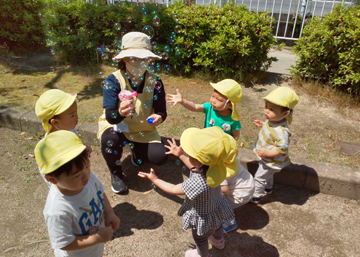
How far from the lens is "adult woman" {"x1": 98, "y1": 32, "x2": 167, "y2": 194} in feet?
9.56

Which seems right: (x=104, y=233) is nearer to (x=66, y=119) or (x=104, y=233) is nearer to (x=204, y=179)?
(x=204, y=179)

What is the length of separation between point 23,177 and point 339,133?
4.63m

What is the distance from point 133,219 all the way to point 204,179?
1.30 meters

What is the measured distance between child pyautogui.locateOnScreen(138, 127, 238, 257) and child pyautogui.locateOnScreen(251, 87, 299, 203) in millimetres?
680

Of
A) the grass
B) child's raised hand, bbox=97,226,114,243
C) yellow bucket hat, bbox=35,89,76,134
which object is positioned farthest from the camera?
the grass

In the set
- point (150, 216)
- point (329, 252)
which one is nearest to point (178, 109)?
point (150, 216)

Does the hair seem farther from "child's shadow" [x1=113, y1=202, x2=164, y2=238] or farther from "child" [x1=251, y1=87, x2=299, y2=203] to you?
"child" [x1=251, y1=87, x2=299, y2=203]

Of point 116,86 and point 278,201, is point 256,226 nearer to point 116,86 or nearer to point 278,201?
point 278,201

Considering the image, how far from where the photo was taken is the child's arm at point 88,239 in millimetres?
1814

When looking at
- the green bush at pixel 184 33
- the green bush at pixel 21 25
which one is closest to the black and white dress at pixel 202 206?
the green bush at pixel 184 33

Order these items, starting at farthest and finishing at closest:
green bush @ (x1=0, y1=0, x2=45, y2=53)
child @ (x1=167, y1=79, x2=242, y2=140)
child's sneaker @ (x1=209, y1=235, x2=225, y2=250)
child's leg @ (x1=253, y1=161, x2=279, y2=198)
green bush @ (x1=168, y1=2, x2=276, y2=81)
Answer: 1. green bush @ (x1=0, y1=0, x2=45, y2=53)
2. green bush @ (x1=168, y1=2, x2=276, y2=81)
3. child's leg @ (x1=253, y1=161, x2=279, y2=198)
4. child @ (x1=167, y1=79, x2=242, y2=140)
5. child's sneaker @ (x1=209, y1=235, x2=225, y2=250)

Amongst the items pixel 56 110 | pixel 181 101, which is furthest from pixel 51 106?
pixel 181 101

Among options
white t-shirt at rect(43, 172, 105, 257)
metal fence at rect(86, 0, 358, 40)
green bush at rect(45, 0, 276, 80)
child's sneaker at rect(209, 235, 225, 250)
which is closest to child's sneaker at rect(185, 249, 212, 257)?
child's sneaker at rect(209, 235, 225, 250)

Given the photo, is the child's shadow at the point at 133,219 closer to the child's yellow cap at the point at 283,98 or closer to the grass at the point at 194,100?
the grass at the point at 194,100
